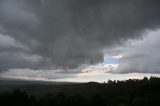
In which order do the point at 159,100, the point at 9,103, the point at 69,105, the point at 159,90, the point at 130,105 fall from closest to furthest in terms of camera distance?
the point at 9,103
the point at 69,105
the point at 130,105
the point at 159,100
the point at 159,90

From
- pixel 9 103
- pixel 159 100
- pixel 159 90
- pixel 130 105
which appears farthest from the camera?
pixel 159 90

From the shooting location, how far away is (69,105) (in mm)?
117000

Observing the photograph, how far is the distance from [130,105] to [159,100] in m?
18.0

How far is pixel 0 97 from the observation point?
371 feet

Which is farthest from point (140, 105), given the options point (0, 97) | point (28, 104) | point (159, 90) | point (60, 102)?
point (159, 90)

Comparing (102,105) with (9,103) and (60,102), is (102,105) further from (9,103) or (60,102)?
(9,103)

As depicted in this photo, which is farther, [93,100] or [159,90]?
[159,90]

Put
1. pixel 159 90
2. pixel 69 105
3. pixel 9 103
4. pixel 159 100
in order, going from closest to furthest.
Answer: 1. pixel 9 103
2. pixel 69 105
3. pixel 159 100
4. pixel 159 90

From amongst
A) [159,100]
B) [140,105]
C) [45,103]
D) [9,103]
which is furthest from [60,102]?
[159,100]

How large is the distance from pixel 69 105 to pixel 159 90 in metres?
82.8

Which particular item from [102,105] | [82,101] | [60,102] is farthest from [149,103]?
[60,102]

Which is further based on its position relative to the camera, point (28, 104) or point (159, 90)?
point (159, 90)

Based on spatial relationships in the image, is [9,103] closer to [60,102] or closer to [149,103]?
[60,102]

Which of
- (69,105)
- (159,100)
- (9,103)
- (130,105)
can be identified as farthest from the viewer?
(159,100)
